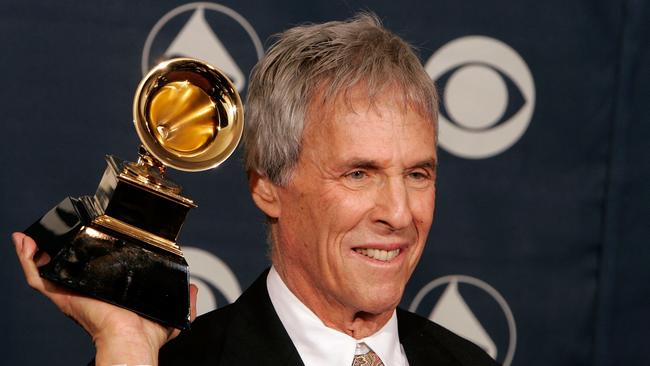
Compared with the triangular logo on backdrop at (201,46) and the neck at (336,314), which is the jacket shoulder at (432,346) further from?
the triangular logo on backdrop at (201,46)

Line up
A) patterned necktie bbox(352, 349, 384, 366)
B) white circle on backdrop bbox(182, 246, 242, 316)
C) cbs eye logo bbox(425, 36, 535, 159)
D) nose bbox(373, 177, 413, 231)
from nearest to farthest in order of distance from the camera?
nose bbox(373, 177, 413, 231)
patterned necktie bbox(352, 349, 384, 366)
white circle on backdrop bbox(182, 246, 242, 316)
cbs eye logo bbox(425, 36, 535, 159)

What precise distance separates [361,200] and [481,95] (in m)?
1.06

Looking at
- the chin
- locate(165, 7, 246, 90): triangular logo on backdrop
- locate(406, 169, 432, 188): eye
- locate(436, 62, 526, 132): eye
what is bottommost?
the chin

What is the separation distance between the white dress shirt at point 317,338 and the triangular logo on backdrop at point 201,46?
80cm

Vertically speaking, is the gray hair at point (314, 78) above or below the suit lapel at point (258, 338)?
above

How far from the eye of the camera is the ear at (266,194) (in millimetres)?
2299

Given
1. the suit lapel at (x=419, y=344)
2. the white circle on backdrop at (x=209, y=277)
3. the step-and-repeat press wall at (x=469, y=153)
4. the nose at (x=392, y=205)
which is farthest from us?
the white circle on backdrop at (x=209, y=277)

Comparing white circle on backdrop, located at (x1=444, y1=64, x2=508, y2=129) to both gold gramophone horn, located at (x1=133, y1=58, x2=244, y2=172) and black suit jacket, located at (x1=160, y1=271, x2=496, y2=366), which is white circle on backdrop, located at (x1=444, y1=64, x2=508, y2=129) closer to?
black suit jacket, located at (x1=160, y1=271, x2=496, y2=366)

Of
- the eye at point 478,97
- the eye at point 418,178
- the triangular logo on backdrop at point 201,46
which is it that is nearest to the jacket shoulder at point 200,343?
the eye at point 418,178

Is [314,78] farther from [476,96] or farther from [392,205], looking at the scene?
[476,96]

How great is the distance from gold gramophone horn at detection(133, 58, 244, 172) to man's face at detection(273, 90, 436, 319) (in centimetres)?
22

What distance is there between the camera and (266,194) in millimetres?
2314

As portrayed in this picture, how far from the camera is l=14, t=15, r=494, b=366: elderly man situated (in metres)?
2.16

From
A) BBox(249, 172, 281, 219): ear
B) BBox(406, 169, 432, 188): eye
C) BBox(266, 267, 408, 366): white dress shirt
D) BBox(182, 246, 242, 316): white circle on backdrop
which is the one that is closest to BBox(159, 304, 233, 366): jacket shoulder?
BBox(266, 267, 408, 366): white dress shirt
